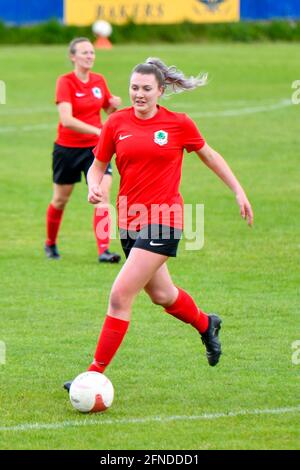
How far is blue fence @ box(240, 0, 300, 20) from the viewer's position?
4147cm

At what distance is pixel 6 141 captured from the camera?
2309 centimetres

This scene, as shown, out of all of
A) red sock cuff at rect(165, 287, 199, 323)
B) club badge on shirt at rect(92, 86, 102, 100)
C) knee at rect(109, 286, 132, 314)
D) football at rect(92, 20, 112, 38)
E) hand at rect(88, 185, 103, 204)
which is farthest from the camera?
football at rect(92, 20, 112, 38)

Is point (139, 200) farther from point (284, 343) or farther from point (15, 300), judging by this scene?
point (15, 300)

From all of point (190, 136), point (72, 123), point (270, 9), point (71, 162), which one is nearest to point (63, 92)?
Answer: point (72, 123)

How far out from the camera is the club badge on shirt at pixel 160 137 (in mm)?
8312

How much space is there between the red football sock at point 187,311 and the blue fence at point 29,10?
106 feet

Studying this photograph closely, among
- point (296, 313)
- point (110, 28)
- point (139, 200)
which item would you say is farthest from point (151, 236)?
point (110, 28)

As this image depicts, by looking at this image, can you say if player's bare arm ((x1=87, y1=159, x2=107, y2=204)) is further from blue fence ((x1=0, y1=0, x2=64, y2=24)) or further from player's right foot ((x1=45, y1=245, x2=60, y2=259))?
blue fence ((x1=0, y1=0, x2=64, y2=24))

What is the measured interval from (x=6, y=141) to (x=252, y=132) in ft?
15.9

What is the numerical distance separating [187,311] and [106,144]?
52.7 inches

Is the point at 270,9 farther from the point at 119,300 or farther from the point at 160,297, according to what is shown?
the point at 119,300

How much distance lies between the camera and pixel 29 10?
4000cm

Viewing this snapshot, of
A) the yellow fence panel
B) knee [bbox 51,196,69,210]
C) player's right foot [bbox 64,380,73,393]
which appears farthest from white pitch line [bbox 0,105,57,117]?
player's right foot [bbox 64,380,73,393]

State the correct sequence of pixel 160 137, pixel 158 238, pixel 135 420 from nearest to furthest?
pixel 135 420 → pixel 158 238 → pixel 160 137
